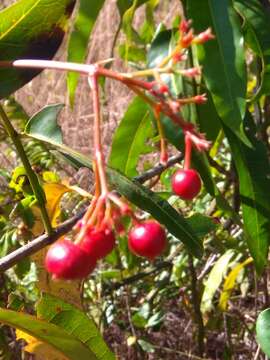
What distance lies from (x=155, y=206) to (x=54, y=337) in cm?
25

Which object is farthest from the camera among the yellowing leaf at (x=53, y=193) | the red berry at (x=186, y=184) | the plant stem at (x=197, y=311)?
the plant stem at (x=197, y=311)

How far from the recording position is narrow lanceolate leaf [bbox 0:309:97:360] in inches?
40.9

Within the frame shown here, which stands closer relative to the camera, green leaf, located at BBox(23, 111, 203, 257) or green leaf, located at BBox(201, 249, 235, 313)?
green leaf, located at BBox(23, 111, 203, 257)

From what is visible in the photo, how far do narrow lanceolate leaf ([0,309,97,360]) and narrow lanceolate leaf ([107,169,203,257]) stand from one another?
23 cm

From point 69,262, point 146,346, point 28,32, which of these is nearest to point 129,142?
point 28,32

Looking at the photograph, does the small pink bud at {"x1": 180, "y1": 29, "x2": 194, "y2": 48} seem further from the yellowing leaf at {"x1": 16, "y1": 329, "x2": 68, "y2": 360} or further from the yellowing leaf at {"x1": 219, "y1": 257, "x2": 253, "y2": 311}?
the yellowing leaf at {"x1": 219, "y1": 257, "x2": 253, "y2": 311}

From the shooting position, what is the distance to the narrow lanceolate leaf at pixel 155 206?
1.02m

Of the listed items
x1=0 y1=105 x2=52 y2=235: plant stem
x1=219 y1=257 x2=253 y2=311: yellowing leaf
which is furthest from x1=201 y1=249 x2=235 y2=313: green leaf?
x1=0 y1=105 x2=52 y2=235: plant stem

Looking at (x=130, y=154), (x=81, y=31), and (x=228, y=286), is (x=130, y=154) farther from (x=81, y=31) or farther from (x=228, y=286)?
(x=228, y=286)

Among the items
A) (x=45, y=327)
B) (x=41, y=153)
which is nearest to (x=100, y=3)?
(x=45, y=327)

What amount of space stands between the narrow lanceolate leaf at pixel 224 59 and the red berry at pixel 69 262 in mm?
509

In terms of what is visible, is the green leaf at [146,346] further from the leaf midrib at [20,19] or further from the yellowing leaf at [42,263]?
the leaf midrib at [20,19]

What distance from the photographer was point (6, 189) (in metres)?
1.82

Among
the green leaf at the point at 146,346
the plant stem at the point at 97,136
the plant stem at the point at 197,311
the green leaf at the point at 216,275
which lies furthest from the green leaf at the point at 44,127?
the green leaf at the point at 146,346
